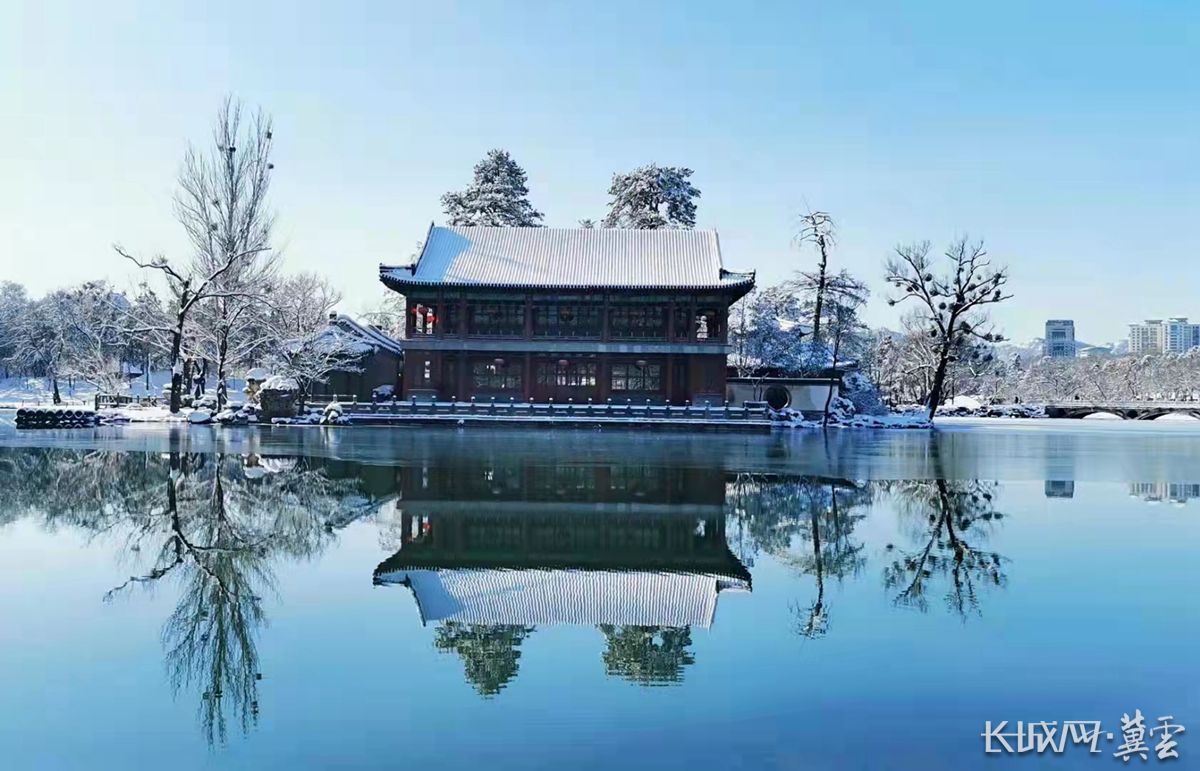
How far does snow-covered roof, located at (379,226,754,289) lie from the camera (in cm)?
4400

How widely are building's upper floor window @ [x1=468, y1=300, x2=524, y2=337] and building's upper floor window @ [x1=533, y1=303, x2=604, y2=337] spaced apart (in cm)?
87

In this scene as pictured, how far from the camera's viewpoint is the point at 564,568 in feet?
29.0

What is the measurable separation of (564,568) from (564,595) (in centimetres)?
109

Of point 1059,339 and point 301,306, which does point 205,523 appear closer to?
point 301,306

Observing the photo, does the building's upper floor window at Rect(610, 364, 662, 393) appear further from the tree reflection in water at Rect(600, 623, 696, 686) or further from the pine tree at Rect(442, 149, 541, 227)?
the tree reflection in water at Rect(600, 623, 696, 686)

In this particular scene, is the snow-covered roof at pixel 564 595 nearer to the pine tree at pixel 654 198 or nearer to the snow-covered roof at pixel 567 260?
the snow-covered roof at pixel 567 260

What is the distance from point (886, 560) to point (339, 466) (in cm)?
1293

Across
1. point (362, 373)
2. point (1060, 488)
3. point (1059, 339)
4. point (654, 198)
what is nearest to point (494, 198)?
point (654, 198)

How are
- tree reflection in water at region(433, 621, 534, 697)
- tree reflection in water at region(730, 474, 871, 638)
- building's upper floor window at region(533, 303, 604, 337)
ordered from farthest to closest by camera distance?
building's upper floor window at region(533, 303, 604, 337), tree reflection in water at region(730, 474, 871, 638), tree reflection in water at region(433, 621, 534, 697)

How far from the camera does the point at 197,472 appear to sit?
17422mm

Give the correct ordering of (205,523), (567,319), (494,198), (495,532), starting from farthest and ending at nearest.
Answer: (494,198) → (567,319) → (205,523) → (495,532)

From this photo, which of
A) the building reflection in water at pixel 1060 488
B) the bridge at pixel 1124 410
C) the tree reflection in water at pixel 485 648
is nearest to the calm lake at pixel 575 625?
the tree reflection in water at pixel 485 648

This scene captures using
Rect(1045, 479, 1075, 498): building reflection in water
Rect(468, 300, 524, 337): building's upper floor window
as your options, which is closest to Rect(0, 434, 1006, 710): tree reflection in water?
Rect(1045, 479, 1075, 498): building reflection in water

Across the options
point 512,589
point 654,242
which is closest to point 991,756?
point 512,589
